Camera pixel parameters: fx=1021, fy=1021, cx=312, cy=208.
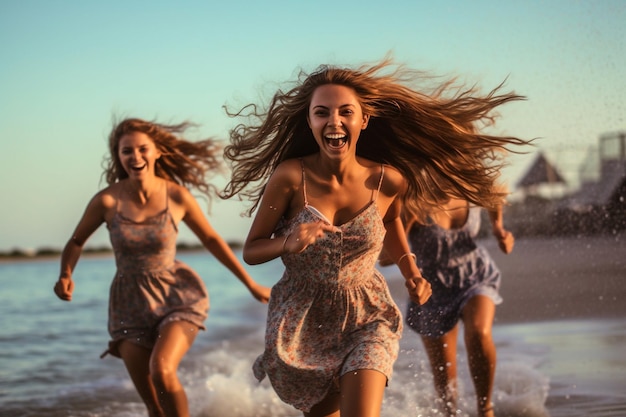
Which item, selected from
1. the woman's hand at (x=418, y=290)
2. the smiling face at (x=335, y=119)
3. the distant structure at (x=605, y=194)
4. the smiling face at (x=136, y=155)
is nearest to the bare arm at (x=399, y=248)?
the woman's hand at (x=418, y=290)

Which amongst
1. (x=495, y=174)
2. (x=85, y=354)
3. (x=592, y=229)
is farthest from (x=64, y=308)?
(x=495, y=174)

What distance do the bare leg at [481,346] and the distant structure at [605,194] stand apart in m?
11.0

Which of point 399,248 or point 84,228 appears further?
point 84,228

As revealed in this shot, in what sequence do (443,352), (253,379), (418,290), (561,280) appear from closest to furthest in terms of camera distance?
(418,290), (443,352), (253,379), (561,280)

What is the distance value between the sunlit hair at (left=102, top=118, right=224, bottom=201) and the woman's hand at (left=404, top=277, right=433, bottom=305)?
9.38 ft

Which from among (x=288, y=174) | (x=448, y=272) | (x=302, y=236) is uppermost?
(x=288, y=174)

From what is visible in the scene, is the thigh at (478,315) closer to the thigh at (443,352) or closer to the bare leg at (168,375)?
the thigh at (443,352)

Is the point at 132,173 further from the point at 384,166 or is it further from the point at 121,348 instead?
the point at 384,166

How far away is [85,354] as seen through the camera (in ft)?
41.5

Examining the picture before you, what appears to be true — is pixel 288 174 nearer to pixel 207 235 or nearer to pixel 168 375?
pixel 168 375

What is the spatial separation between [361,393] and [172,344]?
2.17 m

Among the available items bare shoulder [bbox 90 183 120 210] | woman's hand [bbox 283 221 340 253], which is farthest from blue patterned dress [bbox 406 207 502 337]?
woman's hand [bbox 283 221 340 253]

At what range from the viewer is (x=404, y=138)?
5195 mm

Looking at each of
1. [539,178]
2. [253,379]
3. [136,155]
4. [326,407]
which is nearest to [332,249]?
[326,407]
